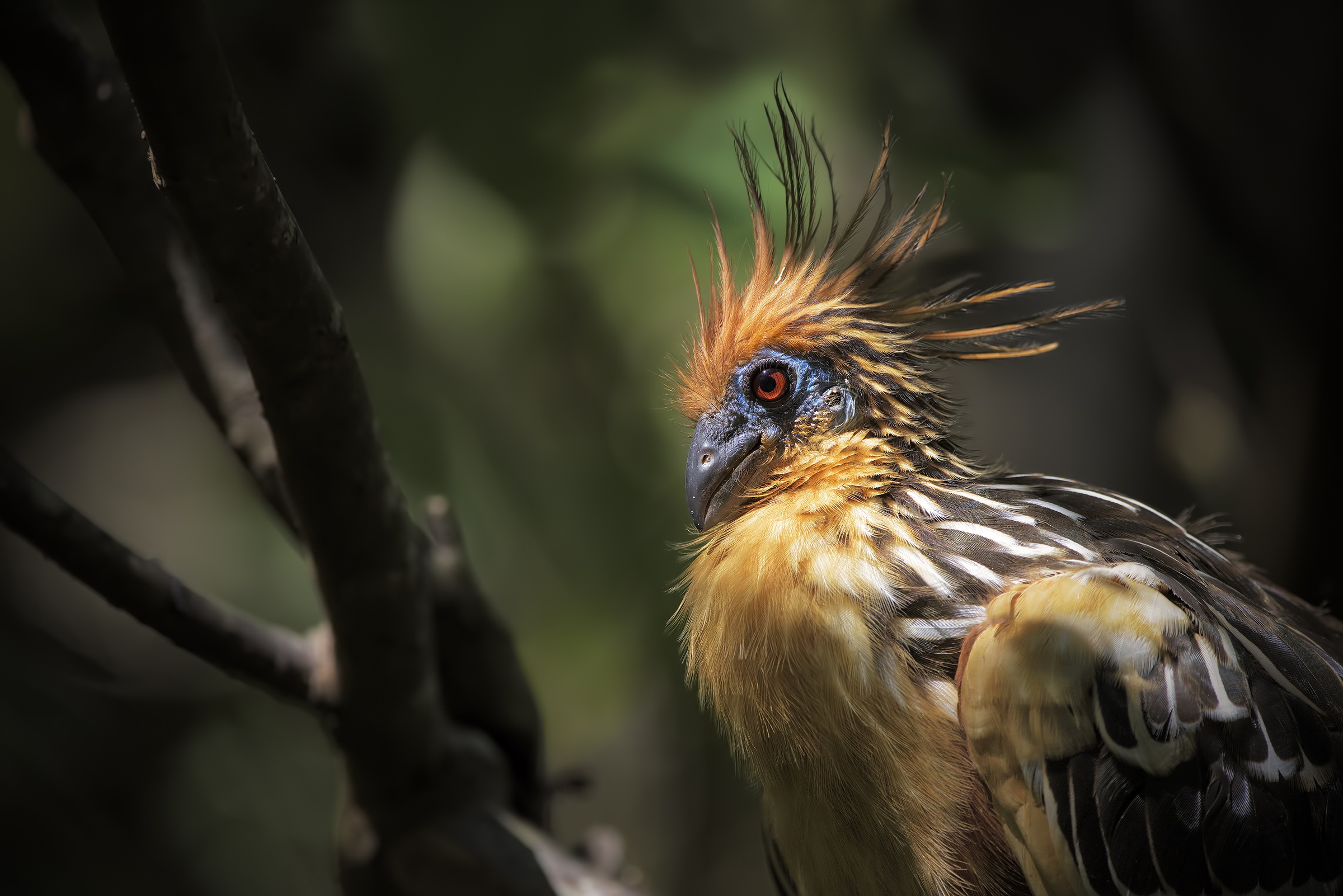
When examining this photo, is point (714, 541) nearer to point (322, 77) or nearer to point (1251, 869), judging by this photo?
point (1251, 869)

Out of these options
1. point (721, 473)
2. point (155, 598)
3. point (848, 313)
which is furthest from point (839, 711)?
point (155, 598)

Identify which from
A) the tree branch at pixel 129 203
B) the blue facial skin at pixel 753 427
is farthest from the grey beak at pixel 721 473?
the tree branch at pixel 129 203

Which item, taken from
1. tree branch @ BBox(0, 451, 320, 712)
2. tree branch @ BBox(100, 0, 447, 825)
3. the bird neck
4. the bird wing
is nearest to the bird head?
the bird neck

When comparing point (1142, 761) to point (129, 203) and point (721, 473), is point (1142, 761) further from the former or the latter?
point (129, 203)

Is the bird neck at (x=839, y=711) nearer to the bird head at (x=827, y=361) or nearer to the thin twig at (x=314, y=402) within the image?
the bird head at (x=827, y=361)

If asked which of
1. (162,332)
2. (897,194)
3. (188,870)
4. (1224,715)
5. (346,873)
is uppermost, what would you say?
(897,194)

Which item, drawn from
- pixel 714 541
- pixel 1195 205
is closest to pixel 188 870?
pixel 714 541

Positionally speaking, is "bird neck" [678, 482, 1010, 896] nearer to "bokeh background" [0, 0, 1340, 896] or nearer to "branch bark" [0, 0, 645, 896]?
"branch bark" [0, 0, 645, 896]
